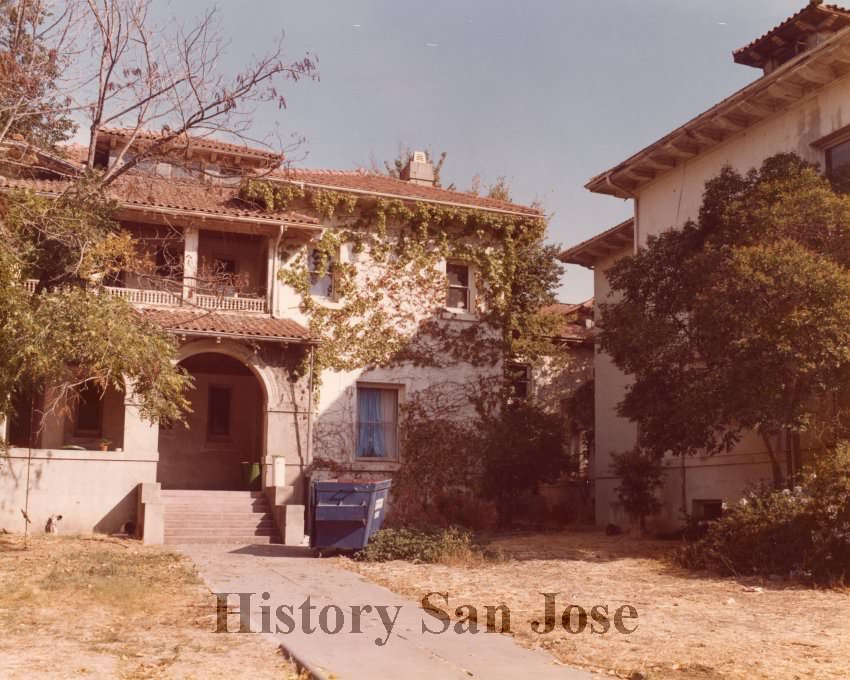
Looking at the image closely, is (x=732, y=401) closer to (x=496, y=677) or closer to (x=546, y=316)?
(x=496, y=677)

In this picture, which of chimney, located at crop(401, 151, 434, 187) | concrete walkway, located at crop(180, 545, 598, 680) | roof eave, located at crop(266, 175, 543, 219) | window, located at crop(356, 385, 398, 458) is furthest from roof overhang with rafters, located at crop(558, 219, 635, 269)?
concrete walkway, located at crop(180, 545, 598, 680)

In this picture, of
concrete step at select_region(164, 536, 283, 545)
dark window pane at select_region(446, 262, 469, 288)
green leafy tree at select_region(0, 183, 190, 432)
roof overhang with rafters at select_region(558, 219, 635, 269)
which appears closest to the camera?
green leafy tree at select_region(0, 183, 190, 432)

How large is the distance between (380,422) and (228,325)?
4.79 metres

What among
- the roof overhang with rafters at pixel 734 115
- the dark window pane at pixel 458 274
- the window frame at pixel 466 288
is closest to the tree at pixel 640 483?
the window frame at pixel 466 288

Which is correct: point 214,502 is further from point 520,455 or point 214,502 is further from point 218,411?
point 520,455

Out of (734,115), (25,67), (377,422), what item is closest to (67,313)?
(25,67)

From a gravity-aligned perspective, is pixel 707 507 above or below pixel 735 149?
below

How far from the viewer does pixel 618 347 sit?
16.0m

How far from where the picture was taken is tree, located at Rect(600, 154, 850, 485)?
13242 millimetres

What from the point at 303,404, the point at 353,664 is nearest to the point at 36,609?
the point at 353,664

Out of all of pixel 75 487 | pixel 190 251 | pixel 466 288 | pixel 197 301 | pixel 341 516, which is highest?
pixel 190 251

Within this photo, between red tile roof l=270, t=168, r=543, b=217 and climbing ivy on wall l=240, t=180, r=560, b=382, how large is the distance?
20 cm

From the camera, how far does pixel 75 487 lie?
62.8 ft

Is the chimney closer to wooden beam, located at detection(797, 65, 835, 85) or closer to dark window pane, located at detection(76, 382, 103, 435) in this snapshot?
dark window pane, located at detection(76, 382, 103, 435)
